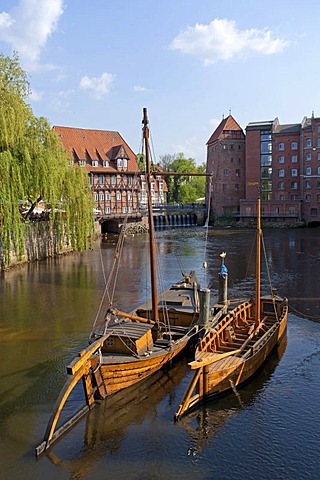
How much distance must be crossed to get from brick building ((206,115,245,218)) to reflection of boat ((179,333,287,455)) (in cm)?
6482

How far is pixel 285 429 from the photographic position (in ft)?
36.5

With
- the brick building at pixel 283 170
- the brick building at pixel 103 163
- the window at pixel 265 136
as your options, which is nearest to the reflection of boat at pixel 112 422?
the brick building at pixel 103 163

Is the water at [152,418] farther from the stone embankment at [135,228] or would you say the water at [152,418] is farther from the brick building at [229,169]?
the brick building at [229,169]

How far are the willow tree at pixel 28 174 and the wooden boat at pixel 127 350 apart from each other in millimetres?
14860

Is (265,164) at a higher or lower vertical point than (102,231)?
higher

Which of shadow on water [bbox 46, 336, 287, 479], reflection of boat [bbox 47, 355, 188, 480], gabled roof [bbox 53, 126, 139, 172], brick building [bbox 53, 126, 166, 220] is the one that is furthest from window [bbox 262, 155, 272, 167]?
reflection of boat [bbox 47, 355, 188, 480]

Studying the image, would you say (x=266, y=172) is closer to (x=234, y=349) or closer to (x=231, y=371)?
(x=234, y=349)

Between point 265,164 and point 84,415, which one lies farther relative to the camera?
point 265,164

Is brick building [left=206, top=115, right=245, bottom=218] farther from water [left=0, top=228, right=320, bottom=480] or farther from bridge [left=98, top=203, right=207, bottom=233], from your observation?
water [left=0, top=228, right=320, bottom=480]

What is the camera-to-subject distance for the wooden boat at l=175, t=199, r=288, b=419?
1205 cm

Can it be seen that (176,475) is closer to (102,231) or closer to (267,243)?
(267,243)

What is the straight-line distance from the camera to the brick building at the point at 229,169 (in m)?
77.8

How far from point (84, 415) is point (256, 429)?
167 inches

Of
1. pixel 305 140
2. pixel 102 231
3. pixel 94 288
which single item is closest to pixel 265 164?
pixel 305 140
